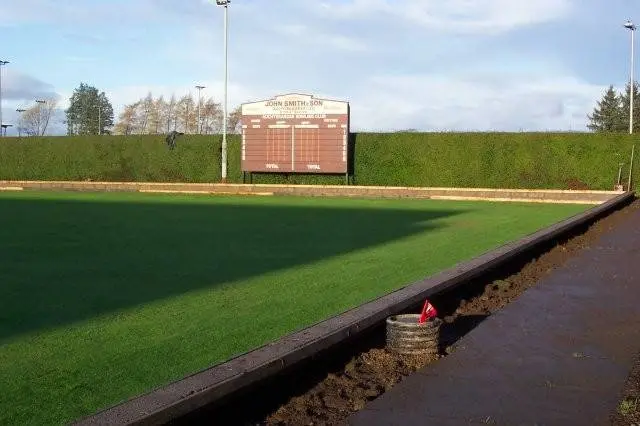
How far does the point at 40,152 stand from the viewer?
127ft

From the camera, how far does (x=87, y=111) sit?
112 metres

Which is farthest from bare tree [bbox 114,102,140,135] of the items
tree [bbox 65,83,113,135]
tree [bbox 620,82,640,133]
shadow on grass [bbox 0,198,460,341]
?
shadow on grass [bbox 0,198,460,341]

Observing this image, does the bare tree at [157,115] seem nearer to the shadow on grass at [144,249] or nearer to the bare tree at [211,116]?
the bare tree at [211,116]

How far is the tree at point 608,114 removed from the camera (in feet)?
279

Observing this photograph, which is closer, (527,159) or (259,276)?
(259,276)

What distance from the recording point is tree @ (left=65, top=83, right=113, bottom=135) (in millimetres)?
110750

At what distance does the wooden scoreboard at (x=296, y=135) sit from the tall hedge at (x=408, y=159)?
127 cm

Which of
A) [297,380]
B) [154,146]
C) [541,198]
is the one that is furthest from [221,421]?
[154,146]

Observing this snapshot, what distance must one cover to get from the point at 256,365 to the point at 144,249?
7.19 m

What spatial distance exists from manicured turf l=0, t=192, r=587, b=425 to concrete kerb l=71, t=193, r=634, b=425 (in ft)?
1.72

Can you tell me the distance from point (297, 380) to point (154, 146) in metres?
33.4

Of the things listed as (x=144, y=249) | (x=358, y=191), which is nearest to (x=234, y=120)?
(x=358, y=191)

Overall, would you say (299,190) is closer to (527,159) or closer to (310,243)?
(527,159)

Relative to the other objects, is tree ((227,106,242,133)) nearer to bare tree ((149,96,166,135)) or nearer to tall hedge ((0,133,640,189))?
Result: bare tree ((149,96,166,135))
